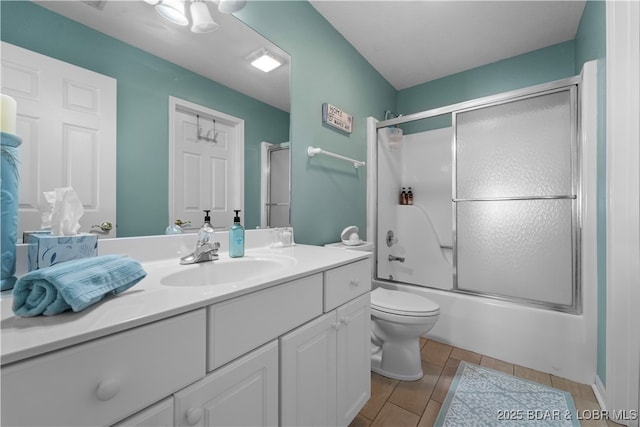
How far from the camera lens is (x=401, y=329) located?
4.97 feet

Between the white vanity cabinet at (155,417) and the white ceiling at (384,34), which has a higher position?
the white ceiling at (384,34)

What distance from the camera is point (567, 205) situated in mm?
1684

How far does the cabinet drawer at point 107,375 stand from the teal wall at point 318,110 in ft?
3.46

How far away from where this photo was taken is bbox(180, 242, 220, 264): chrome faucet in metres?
1.00

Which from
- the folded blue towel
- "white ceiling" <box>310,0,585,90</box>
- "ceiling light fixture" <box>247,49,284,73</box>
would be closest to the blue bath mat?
the folded blue towel

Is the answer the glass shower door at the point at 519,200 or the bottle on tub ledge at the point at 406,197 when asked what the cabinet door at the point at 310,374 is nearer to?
the glass shower door at the point at 519,200

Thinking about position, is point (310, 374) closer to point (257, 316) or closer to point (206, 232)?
point (257, 316)

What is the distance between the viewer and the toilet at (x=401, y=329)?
149 cm

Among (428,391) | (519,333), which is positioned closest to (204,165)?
(428,391)

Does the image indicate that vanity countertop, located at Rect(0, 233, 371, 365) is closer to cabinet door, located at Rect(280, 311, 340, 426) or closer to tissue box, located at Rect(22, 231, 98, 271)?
tissue box, located at Rect(22, 231, 98, 271)

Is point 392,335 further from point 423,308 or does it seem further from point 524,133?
point 524,133

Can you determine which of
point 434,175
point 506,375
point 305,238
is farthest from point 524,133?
point 305,238

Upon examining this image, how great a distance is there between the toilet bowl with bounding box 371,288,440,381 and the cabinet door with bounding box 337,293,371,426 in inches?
13.1

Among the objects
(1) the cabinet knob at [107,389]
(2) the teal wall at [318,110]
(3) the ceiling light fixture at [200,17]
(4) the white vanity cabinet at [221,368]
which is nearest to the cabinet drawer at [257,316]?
(4) the white vanity cabinet at [221,368]
